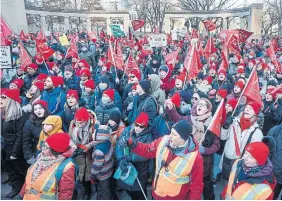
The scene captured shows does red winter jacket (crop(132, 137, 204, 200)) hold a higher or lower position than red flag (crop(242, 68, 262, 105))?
lower

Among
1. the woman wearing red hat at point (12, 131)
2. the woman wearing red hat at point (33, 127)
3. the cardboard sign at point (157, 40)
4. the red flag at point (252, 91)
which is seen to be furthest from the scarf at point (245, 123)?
the cardboard sign at point (157, 40)

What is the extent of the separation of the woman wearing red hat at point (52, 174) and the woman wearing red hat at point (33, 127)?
1.21 metres

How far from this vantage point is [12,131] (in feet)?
14.4

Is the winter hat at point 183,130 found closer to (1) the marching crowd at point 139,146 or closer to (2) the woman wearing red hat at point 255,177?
(1) the marching crowd at point 139,146

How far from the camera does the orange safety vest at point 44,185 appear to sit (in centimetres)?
297

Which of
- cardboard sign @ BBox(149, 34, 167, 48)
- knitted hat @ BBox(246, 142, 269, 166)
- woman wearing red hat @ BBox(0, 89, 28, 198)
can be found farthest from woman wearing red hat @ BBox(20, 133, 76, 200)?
cardboard sign @ BBox(149, 34, 167, 48)

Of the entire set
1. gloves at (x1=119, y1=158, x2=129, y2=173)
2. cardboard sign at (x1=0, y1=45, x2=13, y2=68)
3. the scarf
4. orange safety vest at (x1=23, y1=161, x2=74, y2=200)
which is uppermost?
cardboard sign at (x1=0, y1=45, x2=13, y2=68)

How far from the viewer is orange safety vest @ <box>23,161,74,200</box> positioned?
2973 mm

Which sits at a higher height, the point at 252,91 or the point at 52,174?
the point at 252,91

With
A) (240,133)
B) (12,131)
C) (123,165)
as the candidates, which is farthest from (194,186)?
(12,131)

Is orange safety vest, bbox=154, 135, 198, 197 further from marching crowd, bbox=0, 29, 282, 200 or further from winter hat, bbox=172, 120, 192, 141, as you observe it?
winter hat, bbox=172, 120, 192, 141

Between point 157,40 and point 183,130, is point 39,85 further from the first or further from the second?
point 157,40

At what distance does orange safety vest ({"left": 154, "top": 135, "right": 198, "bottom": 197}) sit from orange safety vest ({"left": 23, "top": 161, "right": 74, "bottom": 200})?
0.92 metres

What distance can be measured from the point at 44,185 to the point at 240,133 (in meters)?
2.51
